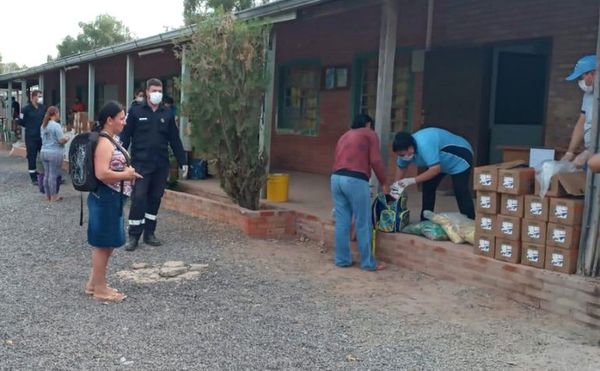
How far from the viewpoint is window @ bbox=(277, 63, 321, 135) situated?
41.3 feet

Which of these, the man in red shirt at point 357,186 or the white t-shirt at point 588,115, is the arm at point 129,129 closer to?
the man in red shirt at point 357,186

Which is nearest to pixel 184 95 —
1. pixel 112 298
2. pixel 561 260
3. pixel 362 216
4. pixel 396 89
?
pixel 362 216

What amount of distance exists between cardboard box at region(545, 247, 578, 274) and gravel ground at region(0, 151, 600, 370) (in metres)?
0.38

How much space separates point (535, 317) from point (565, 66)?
404 centimetres

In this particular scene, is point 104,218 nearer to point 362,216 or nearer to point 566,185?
point 362,216

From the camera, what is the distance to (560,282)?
15.8 feet

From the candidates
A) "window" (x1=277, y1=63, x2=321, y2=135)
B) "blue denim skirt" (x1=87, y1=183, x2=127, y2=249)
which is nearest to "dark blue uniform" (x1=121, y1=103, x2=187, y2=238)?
"blue denim skirt" (x1=87, y1=183, x2=127, y2=249)

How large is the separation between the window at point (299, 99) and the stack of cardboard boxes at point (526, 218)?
7.16 meters

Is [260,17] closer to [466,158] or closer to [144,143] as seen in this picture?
[144,143]

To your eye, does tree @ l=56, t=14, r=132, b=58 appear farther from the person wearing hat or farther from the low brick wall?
the person wearing hat

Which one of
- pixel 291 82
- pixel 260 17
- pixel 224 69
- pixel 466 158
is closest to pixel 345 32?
pixel 291 82

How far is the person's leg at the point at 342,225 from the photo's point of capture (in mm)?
6316

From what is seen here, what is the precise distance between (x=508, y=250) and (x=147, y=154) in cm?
385

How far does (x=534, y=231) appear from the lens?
506 cm
